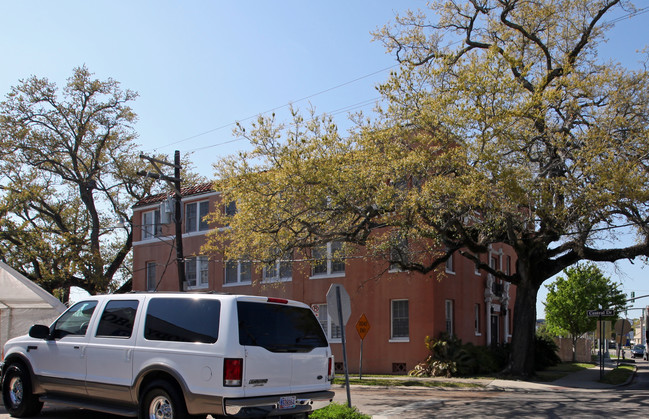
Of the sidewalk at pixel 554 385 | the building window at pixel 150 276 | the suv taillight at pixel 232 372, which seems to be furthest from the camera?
the building window at pixel 150 276

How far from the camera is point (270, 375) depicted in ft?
25.9

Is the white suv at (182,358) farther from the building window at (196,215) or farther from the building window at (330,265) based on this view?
the building window at (196,215)

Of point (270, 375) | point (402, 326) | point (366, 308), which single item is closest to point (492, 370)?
point (402, 326)

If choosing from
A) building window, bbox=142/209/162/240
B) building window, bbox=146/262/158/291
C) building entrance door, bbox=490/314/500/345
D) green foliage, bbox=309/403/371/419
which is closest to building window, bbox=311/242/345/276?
building entrance door, bbox=490/314/500/345

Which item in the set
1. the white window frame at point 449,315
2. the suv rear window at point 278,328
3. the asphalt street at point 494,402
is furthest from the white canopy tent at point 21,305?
the white window frame at point 449,315

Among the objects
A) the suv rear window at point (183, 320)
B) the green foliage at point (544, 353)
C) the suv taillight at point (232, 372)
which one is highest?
the suv rear window at point (183, 320)

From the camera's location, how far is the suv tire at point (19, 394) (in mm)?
9836

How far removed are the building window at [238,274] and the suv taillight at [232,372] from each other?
22.1m

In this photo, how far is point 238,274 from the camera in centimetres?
3073

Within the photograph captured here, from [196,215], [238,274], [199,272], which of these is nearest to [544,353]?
[238,274]

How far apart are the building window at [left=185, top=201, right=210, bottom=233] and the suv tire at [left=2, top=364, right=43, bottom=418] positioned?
21691mm

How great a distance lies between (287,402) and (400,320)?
1776 cm

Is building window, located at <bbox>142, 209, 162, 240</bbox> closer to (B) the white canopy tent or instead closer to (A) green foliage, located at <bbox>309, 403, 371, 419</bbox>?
Answer: (B) the white canopy tent

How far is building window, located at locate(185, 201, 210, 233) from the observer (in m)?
31.9
